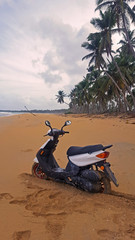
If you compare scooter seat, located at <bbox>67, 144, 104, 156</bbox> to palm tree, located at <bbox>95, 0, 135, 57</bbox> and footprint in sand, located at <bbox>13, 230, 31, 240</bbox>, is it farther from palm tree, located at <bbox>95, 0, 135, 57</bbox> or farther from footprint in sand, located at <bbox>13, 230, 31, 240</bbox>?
palm tree, located at <bbox>95, 0, 135, 57</bbox>

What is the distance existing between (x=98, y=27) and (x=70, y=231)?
24.0 m

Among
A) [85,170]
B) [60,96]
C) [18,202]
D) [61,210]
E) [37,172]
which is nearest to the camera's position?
[61,210]

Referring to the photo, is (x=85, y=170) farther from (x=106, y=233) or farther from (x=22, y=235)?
(x=22, y=235)

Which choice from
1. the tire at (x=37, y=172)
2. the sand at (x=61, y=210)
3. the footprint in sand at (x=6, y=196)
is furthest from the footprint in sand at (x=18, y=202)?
the tire at (x=37, y=172)

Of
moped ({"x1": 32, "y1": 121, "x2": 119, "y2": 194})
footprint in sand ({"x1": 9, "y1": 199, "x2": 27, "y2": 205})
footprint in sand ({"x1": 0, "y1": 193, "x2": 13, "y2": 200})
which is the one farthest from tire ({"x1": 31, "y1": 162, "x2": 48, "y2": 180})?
footprint in sand ({"x1": 9, "y1": 199, "x2": 27, "y2": 205})

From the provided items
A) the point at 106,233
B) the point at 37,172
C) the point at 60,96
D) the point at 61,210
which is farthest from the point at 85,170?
the point at 60,96

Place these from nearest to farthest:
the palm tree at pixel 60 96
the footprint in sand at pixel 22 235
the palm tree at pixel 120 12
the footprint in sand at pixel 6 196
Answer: the footprint in sand at pixel 22 235
the footprint in sand at pixel 6 196
the palm tree at pixel 120 12
the palm tree at pixel 60 96

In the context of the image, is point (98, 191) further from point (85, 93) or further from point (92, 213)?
point (85, 93)

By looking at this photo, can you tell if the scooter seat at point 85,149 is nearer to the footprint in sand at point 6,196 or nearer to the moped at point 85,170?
the moped at point 85,170

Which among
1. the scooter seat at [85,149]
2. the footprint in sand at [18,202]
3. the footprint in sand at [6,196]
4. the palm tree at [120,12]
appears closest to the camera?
the footprint in sand at [18,202]

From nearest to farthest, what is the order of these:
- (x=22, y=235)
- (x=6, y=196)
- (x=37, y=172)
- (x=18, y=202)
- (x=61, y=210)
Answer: (x=22, y=235)
(x=61, y=210)
(x=18, y=202)
(x=6, y=196)
(x=37, y=172)

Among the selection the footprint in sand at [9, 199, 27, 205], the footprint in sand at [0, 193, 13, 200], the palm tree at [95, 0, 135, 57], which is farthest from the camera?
the palm tree at [95, 0, 135, 57]

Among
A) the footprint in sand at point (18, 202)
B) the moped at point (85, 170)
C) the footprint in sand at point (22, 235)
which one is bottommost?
the footprint in sand at point (18, 202)

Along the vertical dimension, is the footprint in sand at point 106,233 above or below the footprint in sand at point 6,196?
below
